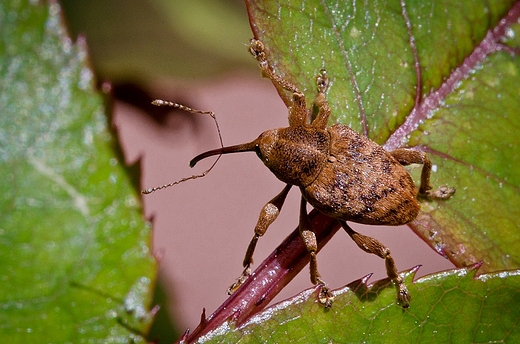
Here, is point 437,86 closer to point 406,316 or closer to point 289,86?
point 289,86

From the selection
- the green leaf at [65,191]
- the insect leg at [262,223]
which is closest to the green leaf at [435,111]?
the insect leg at [262,223]

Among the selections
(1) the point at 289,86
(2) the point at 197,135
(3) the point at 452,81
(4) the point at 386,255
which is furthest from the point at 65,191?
(2) the point at 197,135

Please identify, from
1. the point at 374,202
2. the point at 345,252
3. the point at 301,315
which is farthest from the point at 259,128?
the point at 301,315

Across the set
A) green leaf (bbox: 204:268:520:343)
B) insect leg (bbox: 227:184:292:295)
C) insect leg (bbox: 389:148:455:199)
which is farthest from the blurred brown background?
green leaf (bbox: 204:268:520:343)

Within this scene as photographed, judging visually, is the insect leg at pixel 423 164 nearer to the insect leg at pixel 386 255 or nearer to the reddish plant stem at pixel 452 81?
the reddish plant stem at pixel 452 81

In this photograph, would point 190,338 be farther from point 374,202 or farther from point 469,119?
point 469,119

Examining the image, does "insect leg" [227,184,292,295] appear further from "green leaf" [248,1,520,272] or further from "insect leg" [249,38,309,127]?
"green leaf" [248,1,520,272]
